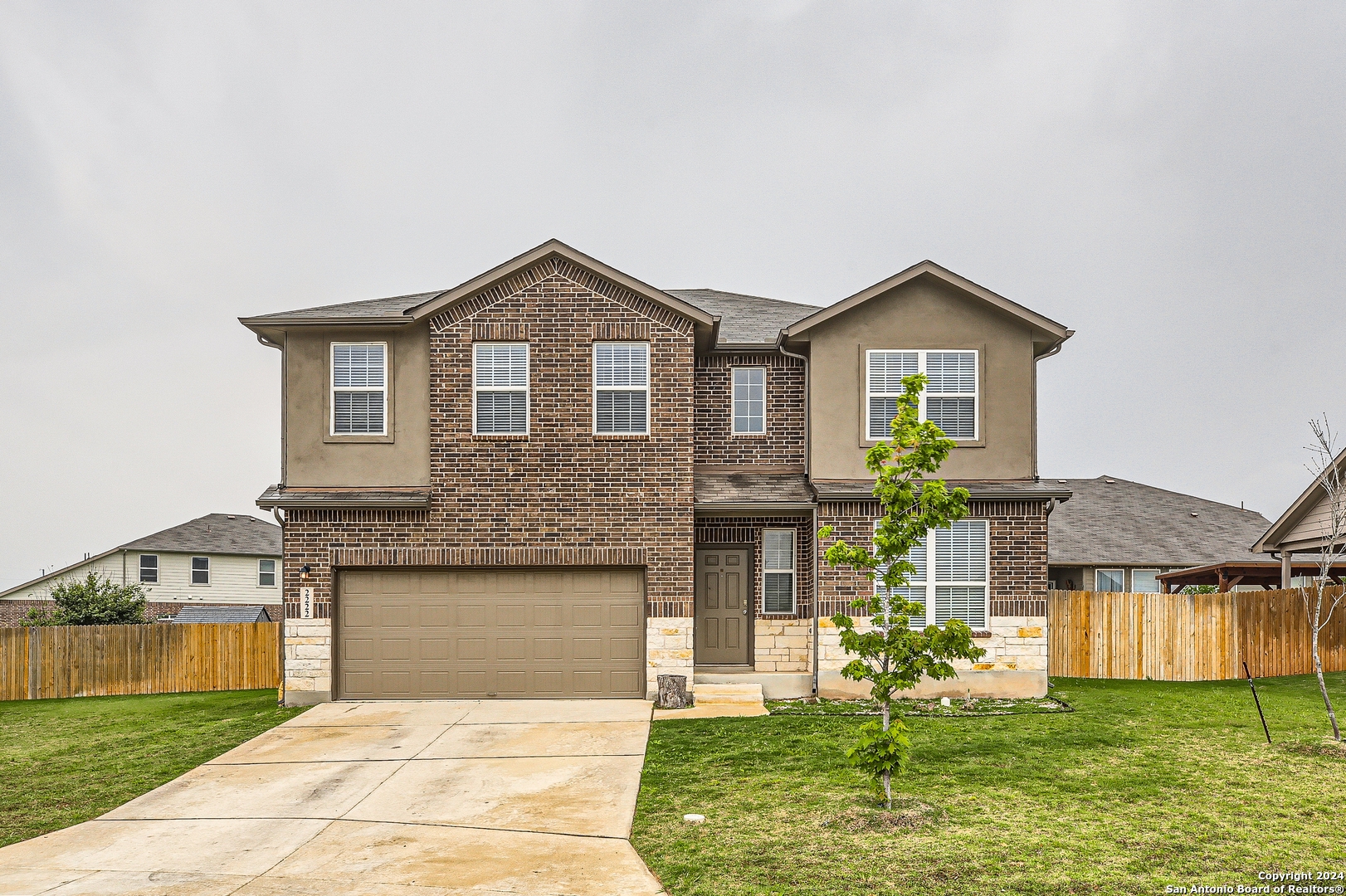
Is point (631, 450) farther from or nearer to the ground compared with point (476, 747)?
farther from the ground

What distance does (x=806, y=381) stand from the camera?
1611 cm

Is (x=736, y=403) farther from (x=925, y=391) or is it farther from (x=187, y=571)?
(x=187, y=571)

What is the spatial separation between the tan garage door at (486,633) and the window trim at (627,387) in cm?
217

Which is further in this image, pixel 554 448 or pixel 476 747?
pixel 554 448

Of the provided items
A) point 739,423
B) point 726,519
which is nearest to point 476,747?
point 726,519

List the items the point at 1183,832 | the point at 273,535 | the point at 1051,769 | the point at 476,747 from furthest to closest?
the point at 273,535 → the point at 476,747 → the point at 1051,769 → the point at 1183,832

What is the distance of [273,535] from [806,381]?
91.9 ft

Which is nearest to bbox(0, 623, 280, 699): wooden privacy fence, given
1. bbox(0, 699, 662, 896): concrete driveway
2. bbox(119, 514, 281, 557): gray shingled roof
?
bbox(0, 699, 662, 896): concrete driveway

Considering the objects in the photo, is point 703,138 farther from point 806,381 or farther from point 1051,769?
point 1051,769

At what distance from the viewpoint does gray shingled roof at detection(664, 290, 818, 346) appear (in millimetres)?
16875

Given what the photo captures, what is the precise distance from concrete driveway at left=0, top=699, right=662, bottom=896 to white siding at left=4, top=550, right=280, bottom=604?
23856 mm

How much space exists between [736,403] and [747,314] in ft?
8.95

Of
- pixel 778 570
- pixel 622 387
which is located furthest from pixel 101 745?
pixel 778 570

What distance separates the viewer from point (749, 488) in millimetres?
15852
